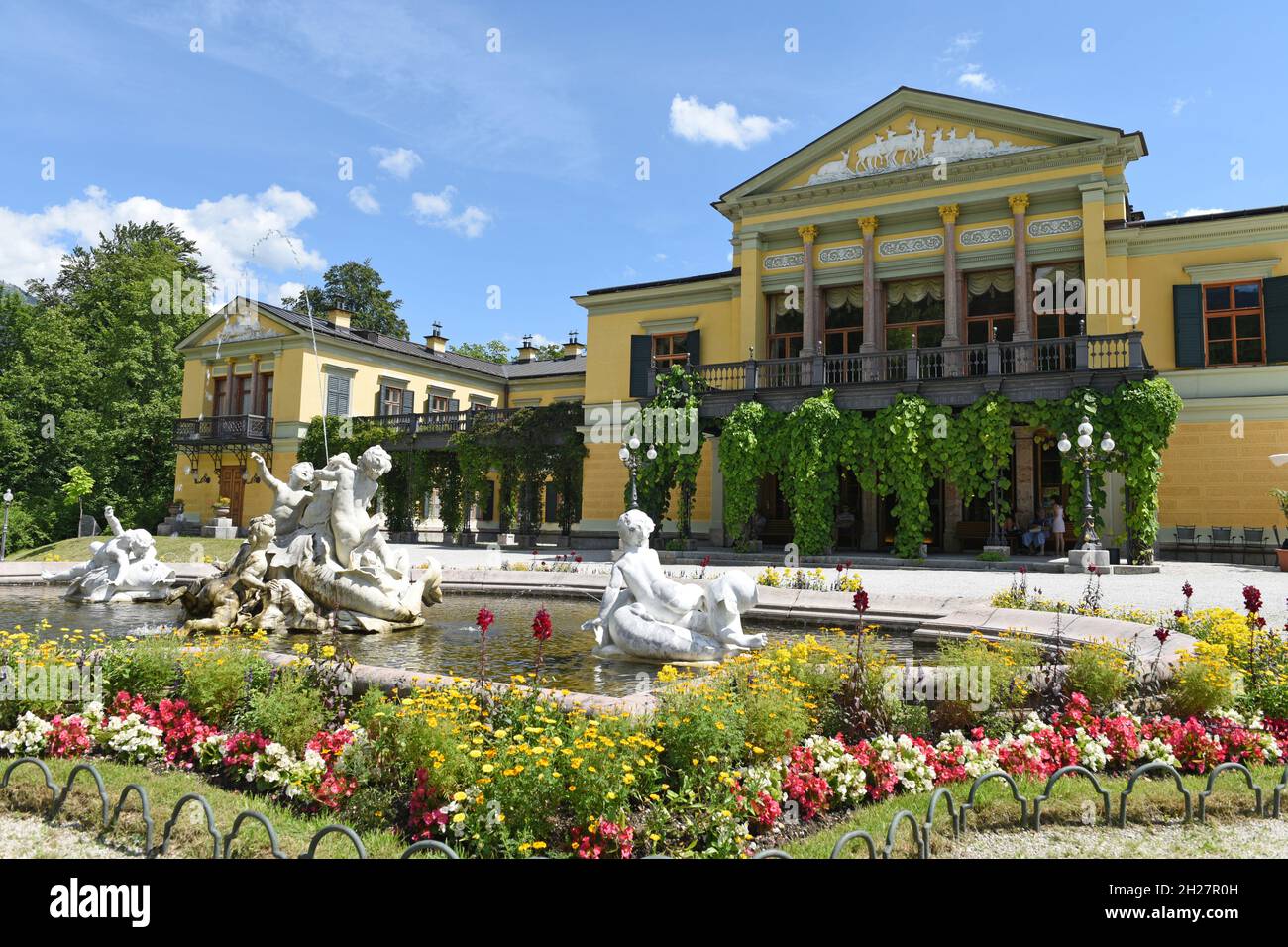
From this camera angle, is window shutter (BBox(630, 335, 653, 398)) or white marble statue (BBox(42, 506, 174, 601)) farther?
window shutter (BBox(630, 335, 653, 398))

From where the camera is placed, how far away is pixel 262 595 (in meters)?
8.84

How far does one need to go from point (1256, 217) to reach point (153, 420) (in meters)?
46.7

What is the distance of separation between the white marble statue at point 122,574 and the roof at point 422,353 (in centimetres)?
2714

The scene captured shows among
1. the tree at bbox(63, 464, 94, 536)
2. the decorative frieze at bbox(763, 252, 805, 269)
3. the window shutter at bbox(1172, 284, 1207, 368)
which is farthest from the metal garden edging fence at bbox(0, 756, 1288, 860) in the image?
the tree at bbox(63, 464, 94, 536)

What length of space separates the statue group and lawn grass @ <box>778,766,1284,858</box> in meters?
6.35

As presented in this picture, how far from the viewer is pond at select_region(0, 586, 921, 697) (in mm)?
6918

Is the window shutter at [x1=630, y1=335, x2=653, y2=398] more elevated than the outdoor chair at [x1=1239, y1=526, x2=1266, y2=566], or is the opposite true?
the window shutter at [x1=630, y1=335, x2=653, y2=398]

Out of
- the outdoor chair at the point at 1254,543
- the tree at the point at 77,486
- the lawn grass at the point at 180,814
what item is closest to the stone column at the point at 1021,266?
the outdoor chair at the point at 1254,543

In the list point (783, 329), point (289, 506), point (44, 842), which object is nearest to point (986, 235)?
point (783, 329)

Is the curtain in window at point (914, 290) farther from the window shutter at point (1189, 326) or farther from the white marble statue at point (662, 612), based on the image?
the white marble statue at point (662, 612)

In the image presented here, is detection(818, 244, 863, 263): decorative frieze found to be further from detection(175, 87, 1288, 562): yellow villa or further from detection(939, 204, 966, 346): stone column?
detection(939, 204, 966, 346): stone column

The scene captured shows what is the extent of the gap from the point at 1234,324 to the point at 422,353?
3499 cm

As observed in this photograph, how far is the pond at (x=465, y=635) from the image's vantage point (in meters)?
6.92

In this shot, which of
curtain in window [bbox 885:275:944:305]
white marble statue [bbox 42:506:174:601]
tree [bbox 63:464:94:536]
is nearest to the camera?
white marble statue [bbox 42:506:174:601]
